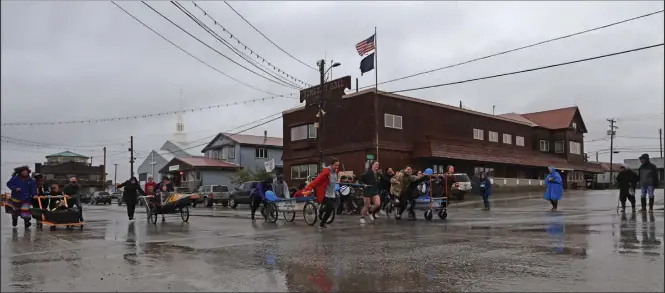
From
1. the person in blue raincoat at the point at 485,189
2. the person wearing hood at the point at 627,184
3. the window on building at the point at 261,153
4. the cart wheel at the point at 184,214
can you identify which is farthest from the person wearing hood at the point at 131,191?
the window on building at the point at 261,153

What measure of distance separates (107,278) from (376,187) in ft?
32.0

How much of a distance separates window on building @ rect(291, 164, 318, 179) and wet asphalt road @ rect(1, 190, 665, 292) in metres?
30.3

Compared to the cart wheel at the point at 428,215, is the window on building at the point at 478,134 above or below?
above

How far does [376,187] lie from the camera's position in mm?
15508

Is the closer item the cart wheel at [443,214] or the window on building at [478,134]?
the cart wheel at [443,214]

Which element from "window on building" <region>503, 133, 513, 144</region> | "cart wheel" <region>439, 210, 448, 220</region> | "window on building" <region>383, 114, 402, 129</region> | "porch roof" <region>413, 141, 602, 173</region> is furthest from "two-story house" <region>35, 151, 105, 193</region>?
"cart wheel" <region>439, 210, 448, 220</region>

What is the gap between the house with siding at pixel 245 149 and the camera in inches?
2500

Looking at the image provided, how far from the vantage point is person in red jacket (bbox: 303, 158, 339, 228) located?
13625 millimetres

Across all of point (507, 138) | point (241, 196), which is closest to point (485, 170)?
point (507, 138)

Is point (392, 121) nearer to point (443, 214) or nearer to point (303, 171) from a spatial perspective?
point (303, 171)

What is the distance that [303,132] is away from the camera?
4306cm

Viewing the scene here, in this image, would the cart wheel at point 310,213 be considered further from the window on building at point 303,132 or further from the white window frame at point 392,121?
the window on building at point 303,132

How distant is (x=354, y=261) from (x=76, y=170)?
298 feet

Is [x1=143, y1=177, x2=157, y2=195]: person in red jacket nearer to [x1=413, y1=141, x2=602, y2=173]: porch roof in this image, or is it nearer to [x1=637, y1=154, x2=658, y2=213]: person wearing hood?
[x1=637, y1=154, x2=658, y2=213]: person wearing hood
